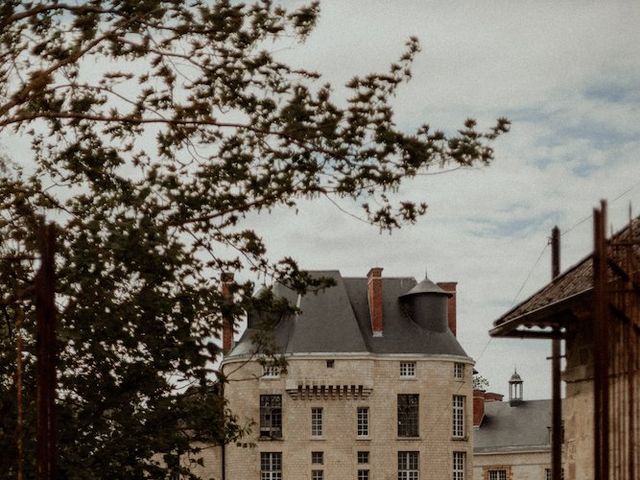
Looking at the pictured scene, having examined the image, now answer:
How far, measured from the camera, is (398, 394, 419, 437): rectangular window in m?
60.1

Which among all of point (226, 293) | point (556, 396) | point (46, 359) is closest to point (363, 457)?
Answer: point (556, 396)

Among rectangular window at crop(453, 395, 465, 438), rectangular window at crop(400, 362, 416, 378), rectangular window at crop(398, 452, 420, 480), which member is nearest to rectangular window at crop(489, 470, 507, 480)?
rectangular window at crop(453, 395, 465, 438)

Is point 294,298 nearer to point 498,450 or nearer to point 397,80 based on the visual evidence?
point 498,450

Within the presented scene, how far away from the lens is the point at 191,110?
1655 centimetres

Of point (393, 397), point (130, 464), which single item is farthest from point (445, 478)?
point (130, 464)

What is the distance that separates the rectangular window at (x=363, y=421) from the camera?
198 ft

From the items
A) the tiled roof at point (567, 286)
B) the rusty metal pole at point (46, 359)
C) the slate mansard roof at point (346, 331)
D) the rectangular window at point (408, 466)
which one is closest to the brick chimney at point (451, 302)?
the slate mansard roof at point (346, 331)

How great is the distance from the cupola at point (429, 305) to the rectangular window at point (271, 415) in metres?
8.39

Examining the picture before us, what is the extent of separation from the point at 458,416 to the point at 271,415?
9.60 m

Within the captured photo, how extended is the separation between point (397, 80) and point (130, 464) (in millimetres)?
6786

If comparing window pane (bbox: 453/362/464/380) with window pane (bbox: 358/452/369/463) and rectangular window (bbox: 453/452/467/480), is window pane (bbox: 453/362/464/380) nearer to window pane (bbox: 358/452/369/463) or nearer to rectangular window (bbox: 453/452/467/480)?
rectangular window (bbox: 453/452/467/480)

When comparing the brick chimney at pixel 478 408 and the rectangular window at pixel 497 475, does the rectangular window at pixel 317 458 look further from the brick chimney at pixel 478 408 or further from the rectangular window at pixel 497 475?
the rectangular window at pixel 497 475

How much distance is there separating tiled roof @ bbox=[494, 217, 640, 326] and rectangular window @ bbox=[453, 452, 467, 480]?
45.7 metres

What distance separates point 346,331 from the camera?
6059 centimetres
